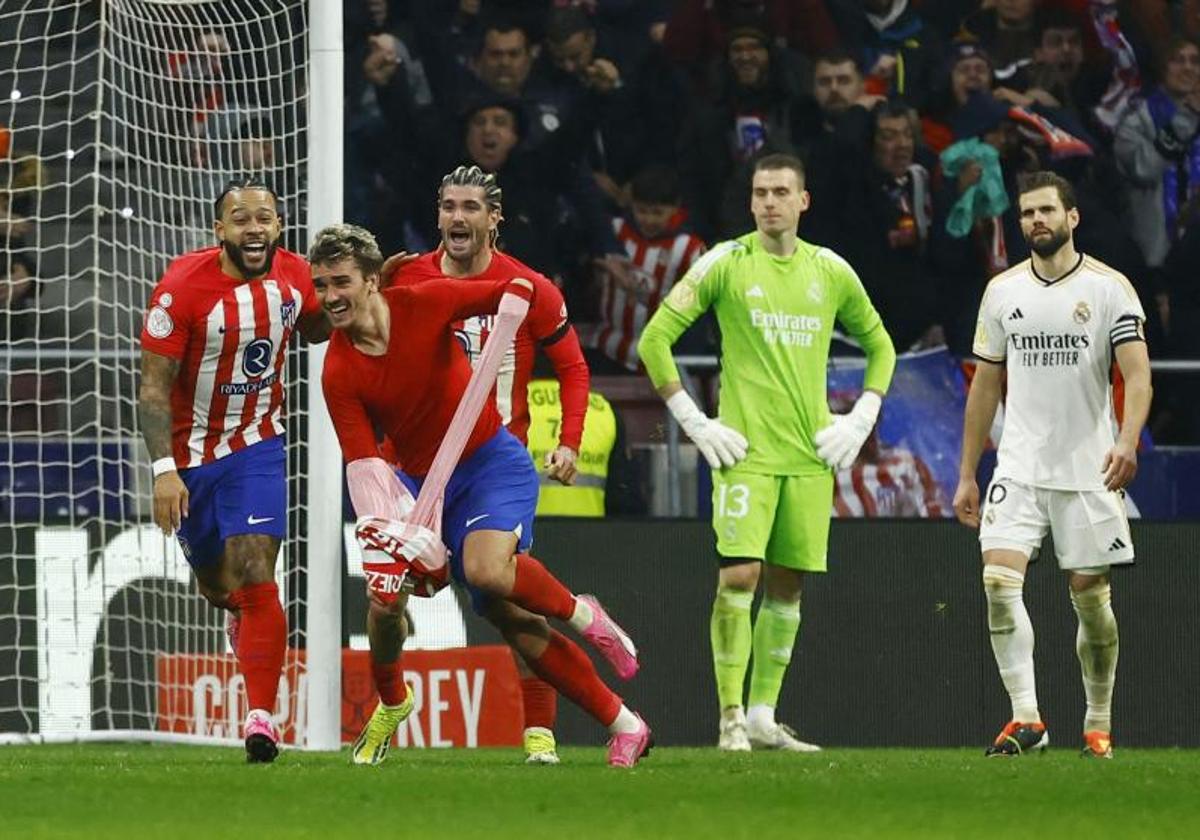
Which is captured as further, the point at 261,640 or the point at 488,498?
the point at 261,640

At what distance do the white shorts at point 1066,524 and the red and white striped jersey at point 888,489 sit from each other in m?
2.73

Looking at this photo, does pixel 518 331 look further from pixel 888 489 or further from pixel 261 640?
pixel 888 489

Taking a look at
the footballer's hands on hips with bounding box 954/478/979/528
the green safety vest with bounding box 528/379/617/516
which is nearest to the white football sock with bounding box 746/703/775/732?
the footballer's hands on hips with bounding box 954/478/979/528

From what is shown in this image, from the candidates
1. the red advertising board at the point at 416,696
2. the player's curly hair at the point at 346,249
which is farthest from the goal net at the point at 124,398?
the player's curly hair at the point at 346,249

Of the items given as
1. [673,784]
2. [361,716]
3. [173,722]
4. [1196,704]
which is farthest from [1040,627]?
[673,784]

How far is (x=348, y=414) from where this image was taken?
7.98m

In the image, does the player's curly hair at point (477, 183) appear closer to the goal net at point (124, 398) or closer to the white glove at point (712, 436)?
the white glove at point (712, 436)

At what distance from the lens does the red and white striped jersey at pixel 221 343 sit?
8555mm

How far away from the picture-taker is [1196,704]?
444 inches

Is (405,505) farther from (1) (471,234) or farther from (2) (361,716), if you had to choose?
(2) (361,716)

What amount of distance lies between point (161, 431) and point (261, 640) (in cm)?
78

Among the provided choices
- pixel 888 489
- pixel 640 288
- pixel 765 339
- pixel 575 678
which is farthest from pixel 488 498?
pixel 640 288

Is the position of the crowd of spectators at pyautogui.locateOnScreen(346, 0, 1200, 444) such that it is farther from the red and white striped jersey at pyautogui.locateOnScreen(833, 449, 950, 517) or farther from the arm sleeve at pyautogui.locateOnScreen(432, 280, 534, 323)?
the arm sleeve at pyautogui.locateOnScreen(432, 280, 534, 323)

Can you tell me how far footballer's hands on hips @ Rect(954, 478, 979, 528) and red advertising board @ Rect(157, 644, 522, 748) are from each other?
2370 mm
